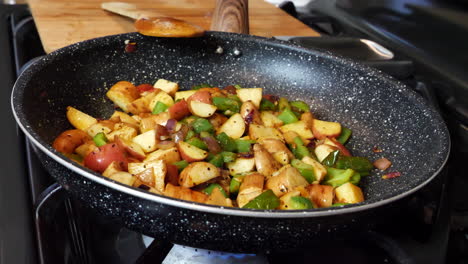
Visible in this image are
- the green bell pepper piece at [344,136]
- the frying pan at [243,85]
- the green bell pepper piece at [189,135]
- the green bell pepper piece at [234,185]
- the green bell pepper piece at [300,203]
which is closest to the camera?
the frying pan at [243,85]

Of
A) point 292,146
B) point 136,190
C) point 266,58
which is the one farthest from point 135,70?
point 136,190

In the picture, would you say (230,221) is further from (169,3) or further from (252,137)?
(169,3)

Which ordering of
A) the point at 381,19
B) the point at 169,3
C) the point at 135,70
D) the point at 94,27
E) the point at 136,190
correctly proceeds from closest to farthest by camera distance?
the point at 136,190 < the point at 135,70 < the point at 94,27 < the point at 381,19 < the point at 169,3

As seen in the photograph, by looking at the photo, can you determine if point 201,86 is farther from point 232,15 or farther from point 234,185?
point 234,185

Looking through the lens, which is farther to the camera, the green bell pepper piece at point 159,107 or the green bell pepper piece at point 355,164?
the green bell pepper piece at point 159,107

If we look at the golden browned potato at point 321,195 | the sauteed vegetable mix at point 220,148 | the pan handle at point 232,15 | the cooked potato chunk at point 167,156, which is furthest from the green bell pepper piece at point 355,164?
the pan handle at point 232,15

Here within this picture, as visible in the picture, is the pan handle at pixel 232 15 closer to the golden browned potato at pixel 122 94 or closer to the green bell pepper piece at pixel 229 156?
the golden browned potato at pixel 122 94
